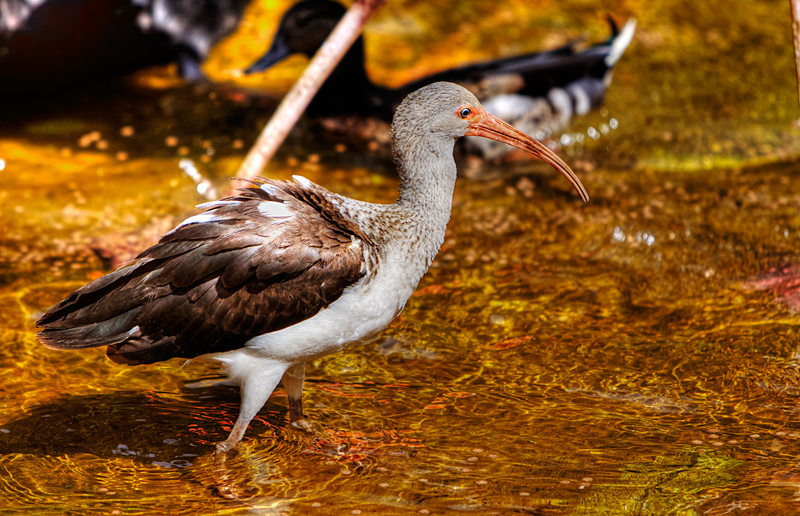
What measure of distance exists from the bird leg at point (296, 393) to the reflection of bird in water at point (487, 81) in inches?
180

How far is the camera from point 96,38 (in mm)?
9133

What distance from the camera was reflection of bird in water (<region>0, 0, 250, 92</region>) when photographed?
8.63 meters

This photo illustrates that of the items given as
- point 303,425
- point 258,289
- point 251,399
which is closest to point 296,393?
point 303,425

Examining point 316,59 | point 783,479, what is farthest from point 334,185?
point 783,479

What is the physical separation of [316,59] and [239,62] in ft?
12.6

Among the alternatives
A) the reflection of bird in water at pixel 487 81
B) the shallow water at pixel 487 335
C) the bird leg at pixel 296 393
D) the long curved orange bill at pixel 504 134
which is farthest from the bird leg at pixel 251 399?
the reflection of bird in water at pixel 487 81

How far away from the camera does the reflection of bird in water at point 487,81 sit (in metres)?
8.84

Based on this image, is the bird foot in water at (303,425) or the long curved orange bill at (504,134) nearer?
the bird foot in water at (303,425)

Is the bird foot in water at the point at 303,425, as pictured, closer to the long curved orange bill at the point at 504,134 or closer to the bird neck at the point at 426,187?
the bird neck at the point at 426,187

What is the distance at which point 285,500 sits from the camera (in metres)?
4.11

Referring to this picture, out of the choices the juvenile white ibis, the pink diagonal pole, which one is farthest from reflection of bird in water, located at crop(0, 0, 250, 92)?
the juvenile white ibis

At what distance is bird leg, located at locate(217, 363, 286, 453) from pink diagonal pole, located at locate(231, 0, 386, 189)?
2257 millimetres

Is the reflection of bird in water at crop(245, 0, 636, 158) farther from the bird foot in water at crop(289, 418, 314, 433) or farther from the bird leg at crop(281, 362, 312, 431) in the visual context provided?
the bird foot in water at crop(289, 418, 314, 433)

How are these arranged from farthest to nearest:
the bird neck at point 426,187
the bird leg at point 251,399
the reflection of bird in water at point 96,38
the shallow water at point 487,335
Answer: the reflection of bird in water at point 96,38
the bird neck at point 426,187
the bird leg at point 251,399
the shallow water at point 487,335
